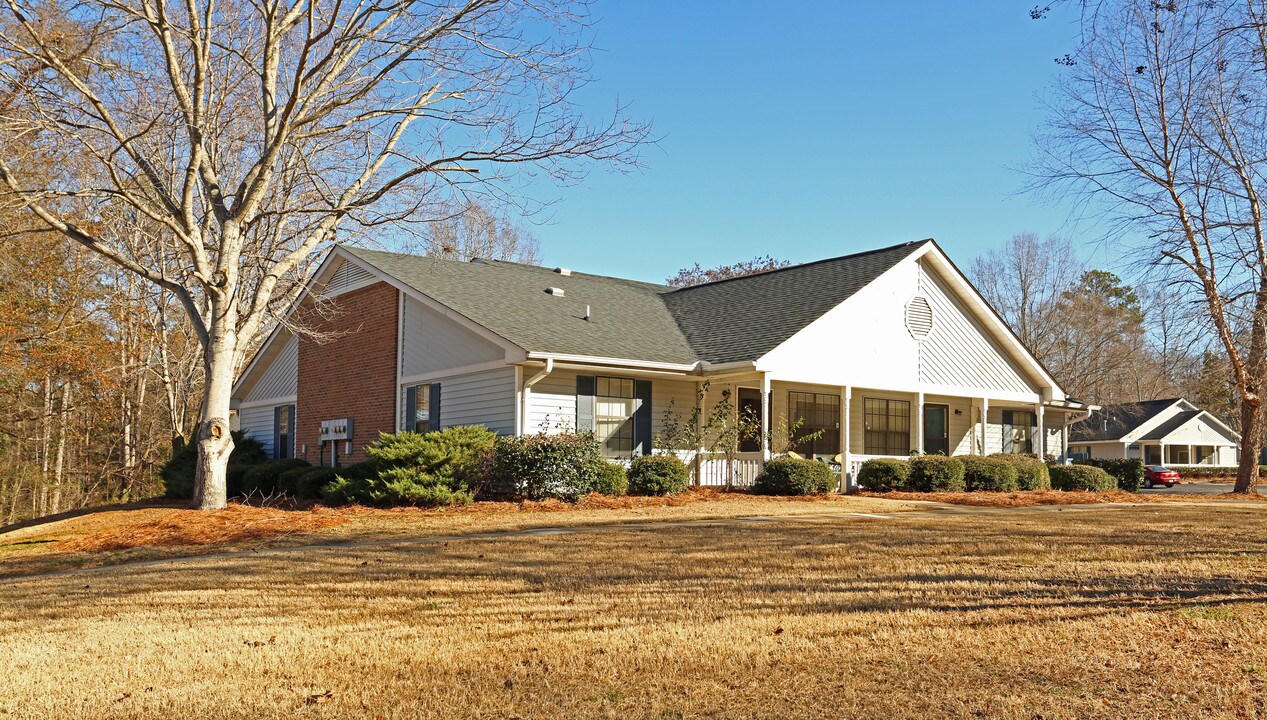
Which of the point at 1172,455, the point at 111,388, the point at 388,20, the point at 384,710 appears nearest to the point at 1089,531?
the point at 384,710

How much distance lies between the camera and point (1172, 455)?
64.4 metres

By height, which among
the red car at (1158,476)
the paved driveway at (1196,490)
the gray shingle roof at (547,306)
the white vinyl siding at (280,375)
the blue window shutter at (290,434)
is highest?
the gray shingle roof at (547,306)

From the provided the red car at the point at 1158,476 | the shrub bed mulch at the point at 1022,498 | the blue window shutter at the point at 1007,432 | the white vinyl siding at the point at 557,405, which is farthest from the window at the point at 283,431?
the red car at the point at 1158,476

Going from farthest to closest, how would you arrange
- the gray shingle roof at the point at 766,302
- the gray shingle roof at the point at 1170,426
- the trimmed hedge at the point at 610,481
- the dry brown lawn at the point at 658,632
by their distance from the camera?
1. the gray shingle roof at the point at 1170,426
2. the gray shingle roof at the point at 766,302
3. the trimmed hedge at the point at 610,481
4. the dry brown lawn at the point at 658,632

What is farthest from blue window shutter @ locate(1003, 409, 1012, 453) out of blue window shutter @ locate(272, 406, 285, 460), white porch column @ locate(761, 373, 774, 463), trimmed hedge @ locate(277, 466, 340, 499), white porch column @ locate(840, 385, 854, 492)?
blue window shutter @ locate(272, 406, 285, 460)

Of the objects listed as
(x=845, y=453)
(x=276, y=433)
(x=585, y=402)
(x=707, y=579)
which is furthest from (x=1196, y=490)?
(x=707, y=579)

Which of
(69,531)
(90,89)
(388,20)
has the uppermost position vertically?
(388,20)

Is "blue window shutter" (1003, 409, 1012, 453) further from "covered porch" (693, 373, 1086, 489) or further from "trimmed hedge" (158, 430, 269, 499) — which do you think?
"trimmed hedge" (158, 430, 269, 499)

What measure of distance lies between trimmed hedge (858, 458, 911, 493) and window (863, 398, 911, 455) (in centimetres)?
265

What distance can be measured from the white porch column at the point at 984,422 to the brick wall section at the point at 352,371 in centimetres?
1529

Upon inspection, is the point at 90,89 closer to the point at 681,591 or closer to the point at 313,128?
the point at 313,128

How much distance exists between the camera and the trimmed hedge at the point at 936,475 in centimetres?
2359

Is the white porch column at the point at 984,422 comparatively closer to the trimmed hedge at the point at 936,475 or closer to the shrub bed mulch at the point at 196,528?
the trimmed hedge at the point at 936,475

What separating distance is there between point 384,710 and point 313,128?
15810mm
